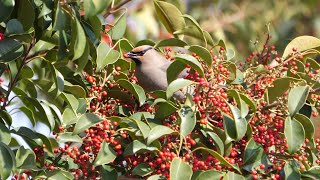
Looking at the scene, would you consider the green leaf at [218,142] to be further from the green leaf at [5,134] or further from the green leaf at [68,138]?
the green leaf at [5,134]

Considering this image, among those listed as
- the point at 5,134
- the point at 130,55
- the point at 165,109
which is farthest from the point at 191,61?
the point at 130,55

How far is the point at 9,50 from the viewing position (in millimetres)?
2787

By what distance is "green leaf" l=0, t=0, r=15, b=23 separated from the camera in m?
2.75

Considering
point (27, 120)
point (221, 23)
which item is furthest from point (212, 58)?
point (221, 23)

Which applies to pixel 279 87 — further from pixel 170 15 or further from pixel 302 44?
pixel 170 15

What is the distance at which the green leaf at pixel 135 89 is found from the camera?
2939mm

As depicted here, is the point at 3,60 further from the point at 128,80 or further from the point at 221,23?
the point at 221,23

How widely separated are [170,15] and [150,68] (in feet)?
1.70

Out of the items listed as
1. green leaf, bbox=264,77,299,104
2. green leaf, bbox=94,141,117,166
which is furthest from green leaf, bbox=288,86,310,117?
green leaf, bbox=94,141,117,166

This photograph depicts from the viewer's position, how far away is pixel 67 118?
9.42ft

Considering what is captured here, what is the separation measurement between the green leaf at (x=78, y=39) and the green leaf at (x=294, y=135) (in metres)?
0.70

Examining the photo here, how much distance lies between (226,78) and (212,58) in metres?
0.11

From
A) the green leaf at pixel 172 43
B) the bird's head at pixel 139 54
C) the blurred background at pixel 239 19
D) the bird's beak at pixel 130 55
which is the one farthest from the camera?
the blurred background at pixel 239 19

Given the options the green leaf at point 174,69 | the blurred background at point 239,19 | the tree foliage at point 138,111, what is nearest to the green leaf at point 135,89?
the tree foliage at point 138,111
